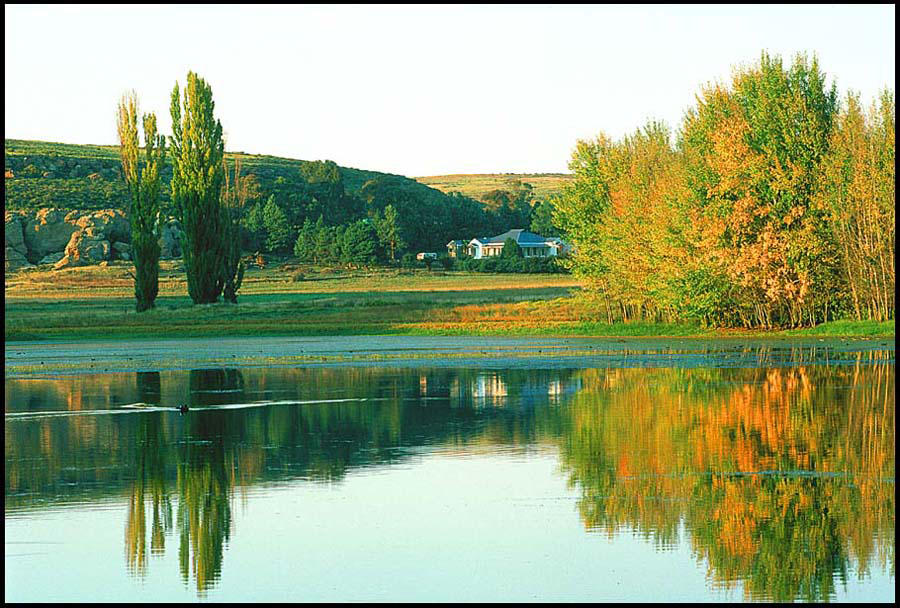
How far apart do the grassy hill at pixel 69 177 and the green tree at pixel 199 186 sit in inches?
1918

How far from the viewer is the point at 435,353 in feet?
137

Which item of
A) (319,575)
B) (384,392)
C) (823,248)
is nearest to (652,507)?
(319,575)

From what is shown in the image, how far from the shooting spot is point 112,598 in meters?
10.5

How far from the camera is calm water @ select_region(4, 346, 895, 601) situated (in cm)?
1100

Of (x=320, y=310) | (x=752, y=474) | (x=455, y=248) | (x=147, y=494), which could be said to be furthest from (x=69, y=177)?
(x=752, y=474)

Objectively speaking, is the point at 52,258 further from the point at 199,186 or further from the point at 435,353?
the point at 435,353

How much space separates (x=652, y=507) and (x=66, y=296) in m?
75.8

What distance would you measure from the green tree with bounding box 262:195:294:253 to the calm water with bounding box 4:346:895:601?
10339cm

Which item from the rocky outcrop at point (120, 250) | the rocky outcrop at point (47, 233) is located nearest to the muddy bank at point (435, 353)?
the rocky outcrop at point (120, 250)

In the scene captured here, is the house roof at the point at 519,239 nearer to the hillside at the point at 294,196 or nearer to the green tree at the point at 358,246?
the hillside at the point at 294,196

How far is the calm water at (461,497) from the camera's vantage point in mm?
11000

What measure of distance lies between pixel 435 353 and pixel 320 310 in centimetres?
2605

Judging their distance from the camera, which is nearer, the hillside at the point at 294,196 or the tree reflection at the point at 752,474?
the tree reflection at the point at 752,474

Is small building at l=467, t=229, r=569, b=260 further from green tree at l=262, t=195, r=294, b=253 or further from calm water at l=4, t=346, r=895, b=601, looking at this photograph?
calm water at l=4, t=346, r=895, b=601
